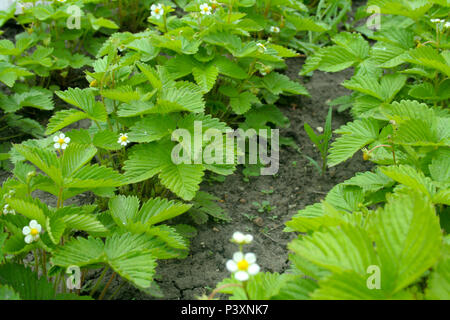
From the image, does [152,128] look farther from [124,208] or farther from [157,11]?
[157,11]

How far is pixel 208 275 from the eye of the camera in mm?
1706

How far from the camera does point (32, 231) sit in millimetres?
1298

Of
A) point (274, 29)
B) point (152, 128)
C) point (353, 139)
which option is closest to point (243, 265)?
point (152, 128)

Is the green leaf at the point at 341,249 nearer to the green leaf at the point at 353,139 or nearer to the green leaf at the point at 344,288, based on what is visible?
the green leaf at the point at 344,288

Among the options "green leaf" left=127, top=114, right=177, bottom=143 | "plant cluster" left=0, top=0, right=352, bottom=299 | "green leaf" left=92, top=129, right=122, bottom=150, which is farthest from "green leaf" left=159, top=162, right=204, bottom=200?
"green leaf" left=92, top=129, right=122, bottom=150

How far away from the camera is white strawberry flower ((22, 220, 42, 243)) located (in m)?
1.29

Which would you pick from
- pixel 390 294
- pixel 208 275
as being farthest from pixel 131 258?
pixel 390 294

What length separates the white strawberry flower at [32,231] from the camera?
1295 mm

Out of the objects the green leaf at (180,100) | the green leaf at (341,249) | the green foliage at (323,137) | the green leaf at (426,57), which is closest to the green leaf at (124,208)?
the green leaf at (180,100)

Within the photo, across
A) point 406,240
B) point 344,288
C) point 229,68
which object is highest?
point 229,68

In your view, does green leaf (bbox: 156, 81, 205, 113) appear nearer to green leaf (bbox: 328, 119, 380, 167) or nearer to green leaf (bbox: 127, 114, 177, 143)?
green leaf (bbox: 127, 114, 177, 143)
